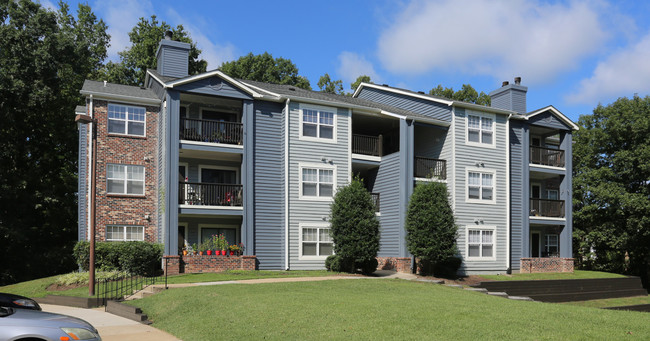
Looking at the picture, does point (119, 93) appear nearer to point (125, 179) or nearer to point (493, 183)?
point (125, 179)

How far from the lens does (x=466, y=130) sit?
27.0 m

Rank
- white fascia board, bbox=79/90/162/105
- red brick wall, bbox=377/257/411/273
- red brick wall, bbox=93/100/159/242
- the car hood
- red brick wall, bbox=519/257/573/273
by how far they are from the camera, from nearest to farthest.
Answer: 1. the car hood
2. white fascia board, bbox=79/90/162/105
3. red brick wall, bbox=93/100/159/242
4. red brick wall, bbox=377/257/411/273
5. red brick wall, bbox=519/257/573/273

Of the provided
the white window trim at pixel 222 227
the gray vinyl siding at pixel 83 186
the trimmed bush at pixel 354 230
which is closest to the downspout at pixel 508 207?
the trimmed bush at pixel 354 230

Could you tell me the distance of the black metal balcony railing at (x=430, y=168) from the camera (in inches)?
1033

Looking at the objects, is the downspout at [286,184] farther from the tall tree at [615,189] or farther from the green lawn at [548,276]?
the tall tree at [615,189]

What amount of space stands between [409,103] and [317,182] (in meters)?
7.39

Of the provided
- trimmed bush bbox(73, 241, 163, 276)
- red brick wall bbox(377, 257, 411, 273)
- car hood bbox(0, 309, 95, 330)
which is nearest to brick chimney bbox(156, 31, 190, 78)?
trimmed bush bbox(73, 241, 163, 276)

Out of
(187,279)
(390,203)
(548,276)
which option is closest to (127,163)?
(187,279)

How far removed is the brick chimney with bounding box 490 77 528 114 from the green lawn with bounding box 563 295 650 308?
1091cm

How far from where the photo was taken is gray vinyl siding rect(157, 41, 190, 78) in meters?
26.5

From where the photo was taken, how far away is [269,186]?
2405 centimetres

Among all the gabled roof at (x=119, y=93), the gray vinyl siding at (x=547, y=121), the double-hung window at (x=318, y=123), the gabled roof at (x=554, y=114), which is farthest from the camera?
the gray vinyl siding at (x=547, y=121)

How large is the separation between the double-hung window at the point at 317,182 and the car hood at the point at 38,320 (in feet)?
55.4

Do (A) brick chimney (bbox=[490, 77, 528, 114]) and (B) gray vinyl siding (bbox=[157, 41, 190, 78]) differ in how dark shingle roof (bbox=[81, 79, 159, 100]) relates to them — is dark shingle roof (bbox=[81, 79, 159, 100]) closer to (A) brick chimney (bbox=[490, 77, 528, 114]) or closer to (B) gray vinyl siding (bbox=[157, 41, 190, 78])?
(B) gray vinyl siding (bbox=[157, 41, 190, 78])
